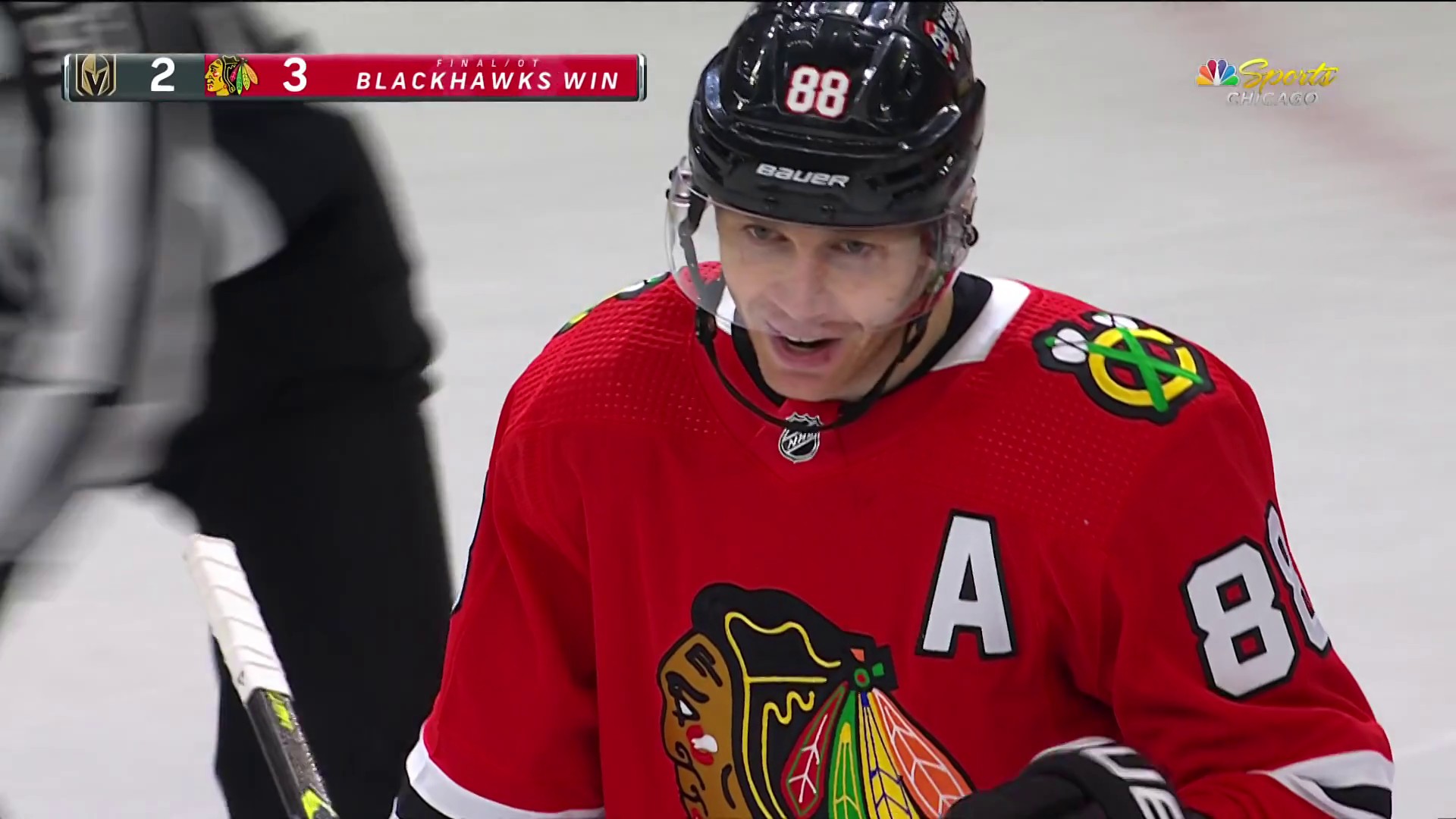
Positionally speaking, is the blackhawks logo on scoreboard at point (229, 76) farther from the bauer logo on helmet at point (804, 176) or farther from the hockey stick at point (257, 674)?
the bauer logo on helmet at point (804, 176)

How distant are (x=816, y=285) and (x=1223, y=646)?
30 centimetres

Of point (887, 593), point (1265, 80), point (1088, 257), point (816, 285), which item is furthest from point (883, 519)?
point (1265, 80)

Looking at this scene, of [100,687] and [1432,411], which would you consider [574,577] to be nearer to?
[100,687]

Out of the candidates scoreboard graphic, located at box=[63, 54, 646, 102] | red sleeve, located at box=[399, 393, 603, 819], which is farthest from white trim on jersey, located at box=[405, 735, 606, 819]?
scoreboard graphic, located at box=[63, 54, 646, 102]

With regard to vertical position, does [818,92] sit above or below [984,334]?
above

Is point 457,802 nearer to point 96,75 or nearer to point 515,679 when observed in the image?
point 515,679

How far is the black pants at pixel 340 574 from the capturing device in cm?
174

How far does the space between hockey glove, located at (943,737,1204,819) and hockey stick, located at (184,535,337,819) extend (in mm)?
493

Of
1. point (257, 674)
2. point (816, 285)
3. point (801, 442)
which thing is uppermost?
point (816, 285)

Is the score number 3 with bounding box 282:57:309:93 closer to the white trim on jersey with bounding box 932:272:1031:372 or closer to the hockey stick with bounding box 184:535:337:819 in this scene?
the hockey stick with bounding box 184:535:337:819

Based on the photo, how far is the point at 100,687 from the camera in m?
2.24

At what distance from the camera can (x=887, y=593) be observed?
1130mm

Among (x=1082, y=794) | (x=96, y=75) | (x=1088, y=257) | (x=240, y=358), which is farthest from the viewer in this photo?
(x=1088, y=257)

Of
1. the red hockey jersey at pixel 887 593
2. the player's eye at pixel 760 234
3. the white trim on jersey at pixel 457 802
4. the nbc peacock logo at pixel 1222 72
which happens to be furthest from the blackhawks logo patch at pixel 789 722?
the nbc peacock logo at pixel 1222 72
